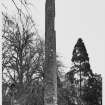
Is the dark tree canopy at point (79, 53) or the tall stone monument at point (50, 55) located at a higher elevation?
the dark tree canopy at point (79, 53)

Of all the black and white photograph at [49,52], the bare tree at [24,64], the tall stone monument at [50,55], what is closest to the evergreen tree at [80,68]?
the black and white photograph at [49,52]

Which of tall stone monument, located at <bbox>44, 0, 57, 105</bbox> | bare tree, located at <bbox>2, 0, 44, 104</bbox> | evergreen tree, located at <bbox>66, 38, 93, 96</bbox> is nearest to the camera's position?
tall stone monument, located at <bbox>44, 0, 57, 105</bbox>

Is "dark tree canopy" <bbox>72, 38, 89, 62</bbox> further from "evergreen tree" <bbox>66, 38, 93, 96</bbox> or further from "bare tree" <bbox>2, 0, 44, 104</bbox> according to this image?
"bare tree" <bbox>2, 0, 44, 104</bbox>

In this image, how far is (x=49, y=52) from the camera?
148 inches

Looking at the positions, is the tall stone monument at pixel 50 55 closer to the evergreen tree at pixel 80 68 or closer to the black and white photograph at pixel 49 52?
the black and white photograph at pixel 49 52

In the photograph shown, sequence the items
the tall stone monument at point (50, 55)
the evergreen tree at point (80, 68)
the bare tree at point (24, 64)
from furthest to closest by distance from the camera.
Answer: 1. the evergreen tree at point (80, 68)
2. the bare tree at point (24, 64)
3. the tall stone monument at point (50, 55)

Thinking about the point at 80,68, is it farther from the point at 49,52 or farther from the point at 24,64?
the point at 49,52

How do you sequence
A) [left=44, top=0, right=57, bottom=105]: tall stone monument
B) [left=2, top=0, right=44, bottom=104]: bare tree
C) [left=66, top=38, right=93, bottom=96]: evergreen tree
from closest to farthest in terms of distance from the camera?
1. [left=44, top=0, right=57, bottom=105]: tall stone monument
2. [left=2, top=0, right=44, bottom=104]: bare tree
3. [left=66, top=38, right=93, bottom=96]: evergreen tree

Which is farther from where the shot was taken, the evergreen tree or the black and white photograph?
the evergreen tree

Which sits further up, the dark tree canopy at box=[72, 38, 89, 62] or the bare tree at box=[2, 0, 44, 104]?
the dark tree canopy at box=[72, 38, 89, 62]

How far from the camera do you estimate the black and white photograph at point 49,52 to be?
3.78 meters

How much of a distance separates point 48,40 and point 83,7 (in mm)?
29194

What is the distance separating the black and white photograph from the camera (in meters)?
3.78

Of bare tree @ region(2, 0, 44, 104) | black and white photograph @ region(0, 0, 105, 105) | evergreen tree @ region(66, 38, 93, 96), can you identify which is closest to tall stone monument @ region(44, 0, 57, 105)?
black and white photograph @ region(0, 0, 105, 105)
